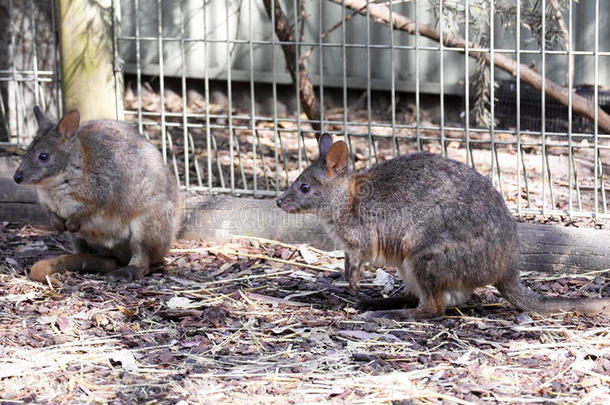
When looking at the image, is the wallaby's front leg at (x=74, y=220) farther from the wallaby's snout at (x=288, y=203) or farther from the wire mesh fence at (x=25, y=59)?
the wire mesh fence at (x=25, y=59)

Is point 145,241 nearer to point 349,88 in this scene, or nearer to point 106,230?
point 106,230

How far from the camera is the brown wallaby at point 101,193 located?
5.93 meters

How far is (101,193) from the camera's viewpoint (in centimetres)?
601

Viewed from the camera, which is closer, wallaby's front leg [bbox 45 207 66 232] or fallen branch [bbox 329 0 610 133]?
wallaby's front leg [bbox 45 207 66 232]

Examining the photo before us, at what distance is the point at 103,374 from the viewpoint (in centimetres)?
432

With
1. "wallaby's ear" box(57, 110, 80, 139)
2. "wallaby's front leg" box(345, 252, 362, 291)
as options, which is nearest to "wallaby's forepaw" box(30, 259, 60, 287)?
"wallaby's ear" box(57, 110, 80, 139)

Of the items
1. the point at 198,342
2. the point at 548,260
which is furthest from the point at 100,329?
the point at 548,260

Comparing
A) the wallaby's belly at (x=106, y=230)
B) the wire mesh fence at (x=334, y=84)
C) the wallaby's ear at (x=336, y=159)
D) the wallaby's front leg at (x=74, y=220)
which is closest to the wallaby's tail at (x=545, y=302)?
the wallaby's ear at (x=336, y=159)

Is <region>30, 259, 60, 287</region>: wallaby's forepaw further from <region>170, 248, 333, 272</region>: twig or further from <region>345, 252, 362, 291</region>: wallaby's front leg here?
<region>345, 252, 362, 291</region>: wallaby's front leg

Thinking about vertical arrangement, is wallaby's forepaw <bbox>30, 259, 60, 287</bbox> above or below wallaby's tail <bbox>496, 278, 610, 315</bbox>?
above

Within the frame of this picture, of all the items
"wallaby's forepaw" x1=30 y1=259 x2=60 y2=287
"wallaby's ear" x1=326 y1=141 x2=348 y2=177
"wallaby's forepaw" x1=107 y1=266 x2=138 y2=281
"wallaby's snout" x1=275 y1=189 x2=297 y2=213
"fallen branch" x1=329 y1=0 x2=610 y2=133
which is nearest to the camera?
"wallaby's ear" x1=326 y1=141 x2=348 y2=177

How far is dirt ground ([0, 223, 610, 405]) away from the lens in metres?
4.11

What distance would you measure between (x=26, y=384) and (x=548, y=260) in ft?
10.9

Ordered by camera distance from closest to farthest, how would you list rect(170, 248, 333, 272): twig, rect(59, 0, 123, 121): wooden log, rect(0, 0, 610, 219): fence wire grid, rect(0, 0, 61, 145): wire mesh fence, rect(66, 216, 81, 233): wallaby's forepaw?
rect(66, 216, 81, 233): wallaby's forepaw → rect(170, 248, 333, 272): twig → rect(59, 0, 123, 121): wooden log → rect(0, 0, 610, 219): fence wire grid → rect(0, 0, 61, 145): wire mesh fence
